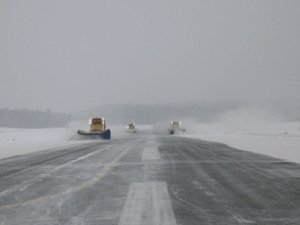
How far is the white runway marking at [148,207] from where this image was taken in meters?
5.95

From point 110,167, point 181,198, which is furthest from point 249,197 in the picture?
point 110,167

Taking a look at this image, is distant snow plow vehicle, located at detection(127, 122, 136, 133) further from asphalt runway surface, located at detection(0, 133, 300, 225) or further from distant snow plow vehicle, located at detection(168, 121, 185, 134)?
asphalt runway surface, located at detection(0, 133, 300, 225)

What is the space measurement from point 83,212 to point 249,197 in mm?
2982

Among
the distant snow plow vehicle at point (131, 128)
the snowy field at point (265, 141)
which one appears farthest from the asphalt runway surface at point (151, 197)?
the distant snow plow vehicle at point (131, 128)

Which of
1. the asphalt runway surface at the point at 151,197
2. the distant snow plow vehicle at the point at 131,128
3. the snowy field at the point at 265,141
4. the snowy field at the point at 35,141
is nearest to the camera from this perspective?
the asphalt runway surface at the point at 151,197

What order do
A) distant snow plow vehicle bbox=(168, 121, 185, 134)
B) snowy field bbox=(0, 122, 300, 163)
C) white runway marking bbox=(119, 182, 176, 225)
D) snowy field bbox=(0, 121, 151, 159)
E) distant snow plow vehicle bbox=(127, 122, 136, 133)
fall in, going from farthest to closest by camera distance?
distant snow plow vehicle bbox=(127, 122, 136, 133) → distant snow plow vehicle bbox=(168, 121, 185, 134) → snowy field bbox=(0, 121, 151, 159) → snowy field bbox=(0, 122, 300, 163) → white runway marking bbox=(119, 182, 176, 225)

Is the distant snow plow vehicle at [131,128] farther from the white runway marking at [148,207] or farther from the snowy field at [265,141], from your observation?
the white runway marking at [148,207]

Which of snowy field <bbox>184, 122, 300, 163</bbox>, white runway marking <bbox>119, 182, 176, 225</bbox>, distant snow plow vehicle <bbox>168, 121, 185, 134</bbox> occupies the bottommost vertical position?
white runway marking <bbox>119, 182, 176, 225</bbox>

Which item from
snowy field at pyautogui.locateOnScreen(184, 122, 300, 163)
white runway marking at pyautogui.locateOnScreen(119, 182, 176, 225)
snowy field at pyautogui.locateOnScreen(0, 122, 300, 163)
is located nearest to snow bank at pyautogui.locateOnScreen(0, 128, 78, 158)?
snowy field at pyautogui.locateOnScreen(0, 122, 300, 163)


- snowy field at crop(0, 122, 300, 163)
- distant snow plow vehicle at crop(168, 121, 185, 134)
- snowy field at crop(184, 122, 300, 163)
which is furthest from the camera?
distant snow plow vehicle at crop(168, 121, 185, 134)

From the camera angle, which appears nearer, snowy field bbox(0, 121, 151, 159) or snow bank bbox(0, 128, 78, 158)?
snow bank bbox(0, 128, 78, 158)

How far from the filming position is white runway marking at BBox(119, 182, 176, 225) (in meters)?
5.95

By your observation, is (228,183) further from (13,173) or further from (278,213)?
(13,173)

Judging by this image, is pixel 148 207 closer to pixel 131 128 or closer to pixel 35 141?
pixel 35 141
